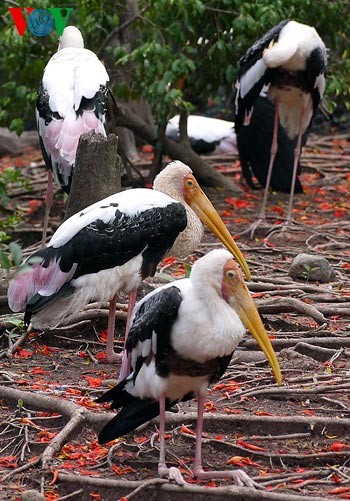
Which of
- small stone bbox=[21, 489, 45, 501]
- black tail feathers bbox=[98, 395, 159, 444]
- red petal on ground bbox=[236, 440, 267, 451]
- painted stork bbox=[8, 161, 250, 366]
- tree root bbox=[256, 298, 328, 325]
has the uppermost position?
painted stork bbox=[8, 161, 250, 366]

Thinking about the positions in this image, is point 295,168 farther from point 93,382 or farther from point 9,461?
point 9,461

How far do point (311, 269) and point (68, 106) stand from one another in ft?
7.00

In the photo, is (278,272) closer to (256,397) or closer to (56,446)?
(256,397)

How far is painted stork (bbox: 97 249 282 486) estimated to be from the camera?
165 inches

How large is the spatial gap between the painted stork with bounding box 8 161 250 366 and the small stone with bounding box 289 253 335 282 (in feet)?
6.49

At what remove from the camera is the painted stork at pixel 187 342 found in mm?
4203

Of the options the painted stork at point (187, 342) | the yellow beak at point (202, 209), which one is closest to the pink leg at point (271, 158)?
the yellow beak at point (202, 209)

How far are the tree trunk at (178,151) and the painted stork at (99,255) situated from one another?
16.4 ft

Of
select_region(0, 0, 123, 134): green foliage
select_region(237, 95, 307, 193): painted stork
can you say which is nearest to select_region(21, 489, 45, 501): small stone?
select_region(0, 0, 123, 134): green foliage

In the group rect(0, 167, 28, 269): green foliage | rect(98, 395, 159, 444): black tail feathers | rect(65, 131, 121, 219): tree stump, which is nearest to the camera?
rect(0, 167, 28, 269): green foliage

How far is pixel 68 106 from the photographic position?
311 inches

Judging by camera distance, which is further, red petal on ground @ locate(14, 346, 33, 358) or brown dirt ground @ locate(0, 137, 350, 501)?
red petal on ground @ locate(14, 346, 33, 358)

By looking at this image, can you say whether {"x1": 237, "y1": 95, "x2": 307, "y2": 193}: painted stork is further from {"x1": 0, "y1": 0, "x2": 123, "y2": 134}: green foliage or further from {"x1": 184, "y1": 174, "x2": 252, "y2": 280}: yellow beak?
{"x1": 184, "y1": 174, "x2": 252, "y2": 280}: yellow beak

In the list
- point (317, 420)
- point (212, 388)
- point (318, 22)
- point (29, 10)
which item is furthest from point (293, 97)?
point (317, 420)
